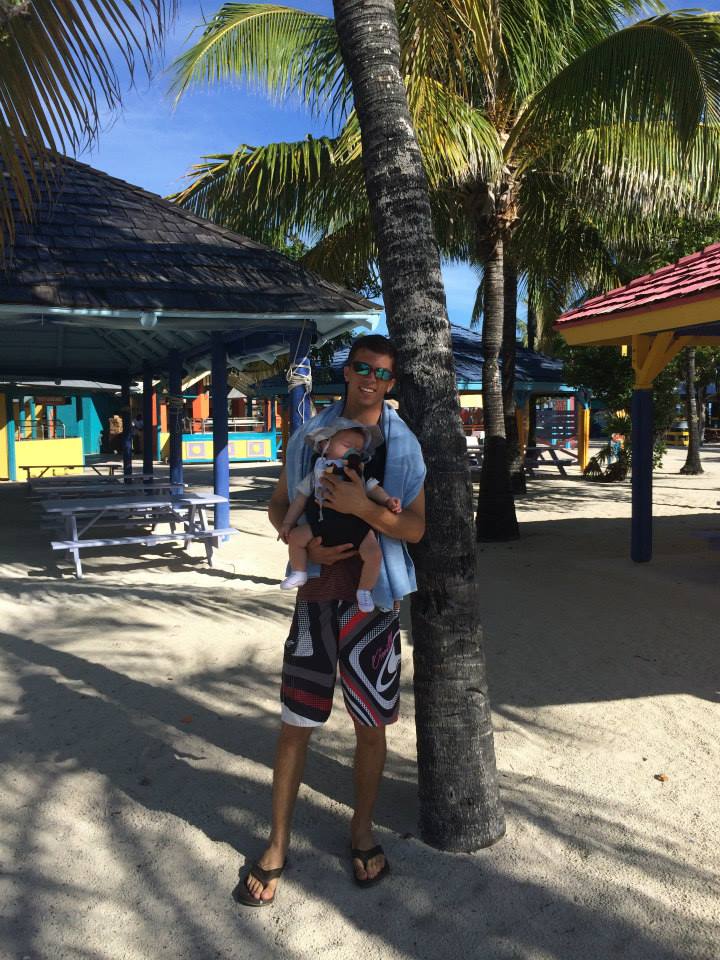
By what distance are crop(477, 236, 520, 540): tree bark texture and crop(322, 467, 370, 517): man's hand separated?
26.4 feet

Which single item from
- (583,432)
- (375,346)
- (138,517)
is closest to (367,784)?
(375,346)

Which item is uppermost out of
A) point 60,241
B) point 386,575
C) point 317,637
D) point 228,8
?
point 228,8

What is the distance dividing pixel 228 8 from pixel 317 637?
1049 cm

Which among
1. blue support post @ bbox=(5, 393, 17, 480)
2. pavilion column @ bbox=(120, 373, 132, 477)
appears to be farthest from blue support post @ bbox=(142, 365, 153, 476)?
blue support post @ bbox=(5, 393, 17, 480)

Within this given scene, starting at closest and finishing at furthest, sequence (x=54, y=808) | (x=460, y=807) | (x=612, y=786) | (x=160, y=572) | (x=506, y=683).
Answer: (x=460, y=807) < (x=54, y=808) < (x=612, y=786) < (x=506, y=683) < (x=160, y=572)

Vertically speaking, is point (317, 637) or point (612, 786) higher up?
point (317, 637)

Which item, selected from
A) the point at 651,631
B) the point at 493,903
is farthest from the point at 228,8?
the point at 493,903

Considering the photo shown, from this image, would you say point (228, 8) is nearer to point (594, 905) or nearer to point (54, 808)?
point (54, 808)

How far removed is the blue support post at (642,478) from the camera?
28.1ft

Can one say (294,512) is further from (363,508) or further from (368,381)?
(368,381)

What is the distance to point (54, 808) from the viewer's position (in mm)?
3242

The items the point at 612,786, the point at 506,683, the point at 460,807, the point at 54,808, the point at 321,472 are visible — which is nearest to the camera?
the point at 321,472

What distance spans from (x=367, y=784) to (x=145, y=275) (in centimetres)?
630

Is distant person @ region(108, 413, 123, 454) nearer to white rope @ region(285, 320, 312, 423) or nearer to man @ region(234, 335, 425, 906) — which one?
white rope @ region(285, 320, 312, 423)
